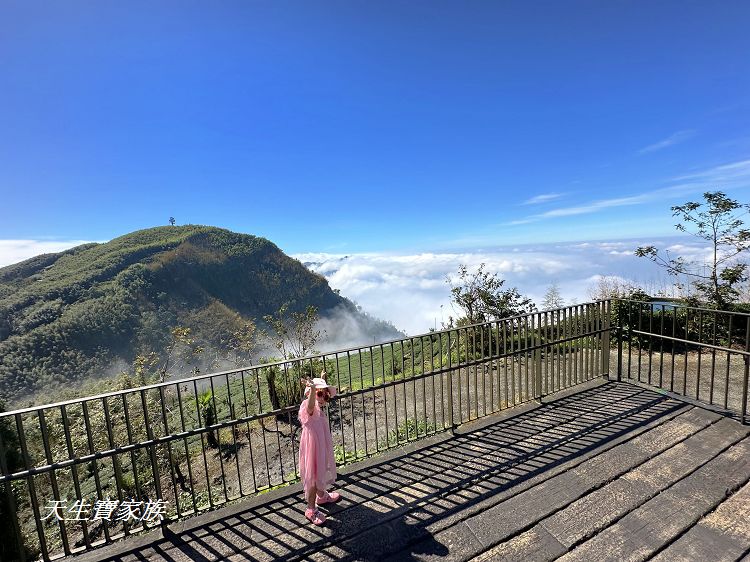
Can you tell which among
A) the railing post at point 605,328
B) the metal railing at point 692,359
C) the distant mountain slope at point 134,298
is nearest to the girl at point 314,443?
the metal railing at point 692,359

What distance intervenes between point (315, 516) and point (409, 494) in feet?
2.61

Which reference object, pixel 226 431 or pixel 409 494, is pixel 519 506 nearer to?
pixel 409 494

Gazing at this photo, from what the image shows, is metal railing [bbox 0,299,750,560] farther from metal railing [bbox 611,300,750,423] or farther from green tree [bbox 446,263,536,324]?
green tree [bbox 446,263,536,324]

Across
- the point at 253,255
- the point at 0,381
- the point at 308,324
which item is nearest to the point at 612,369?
the point at 308,324

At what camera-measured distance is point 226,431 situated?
8.89 metres

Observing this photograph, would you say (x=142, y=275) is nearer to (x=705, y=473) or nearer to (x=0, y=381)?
(x=0, y=381)

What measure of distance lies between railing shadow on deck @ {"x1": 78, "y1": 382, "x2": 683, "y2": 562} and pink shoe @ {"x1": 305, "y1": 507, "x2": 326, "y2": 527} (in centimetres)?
4

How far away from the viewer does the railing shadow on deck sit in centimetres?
264

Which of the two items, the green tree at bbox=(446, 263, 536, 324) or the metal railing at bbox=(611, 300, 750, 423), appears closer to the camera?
the metal railing at bbox=(611, 300, 750, 423)

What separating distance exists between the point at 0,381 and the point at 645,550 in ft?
114

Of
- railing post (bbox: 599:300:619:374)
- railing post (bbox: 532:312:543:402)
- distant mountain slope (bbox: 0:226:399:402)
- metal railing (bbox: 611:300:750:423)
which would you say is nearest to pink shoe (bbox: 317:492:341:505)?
railing post (bbox: 532:312:543:402)

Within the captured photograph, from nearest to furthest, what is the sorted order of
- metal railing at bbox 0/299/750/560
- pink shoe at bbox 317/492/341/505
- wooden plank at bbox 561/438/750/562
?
wooden plank at bbox 561/438/750/562 → metal railing at bbox 0/299/750/560 → pink shoe at bbox 317/492/341/505

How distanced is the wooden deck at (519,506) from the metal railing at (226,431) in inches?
12.8

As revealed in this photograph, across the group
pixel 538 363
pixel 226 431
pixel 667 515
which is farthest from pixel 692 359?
pixel 226 431
